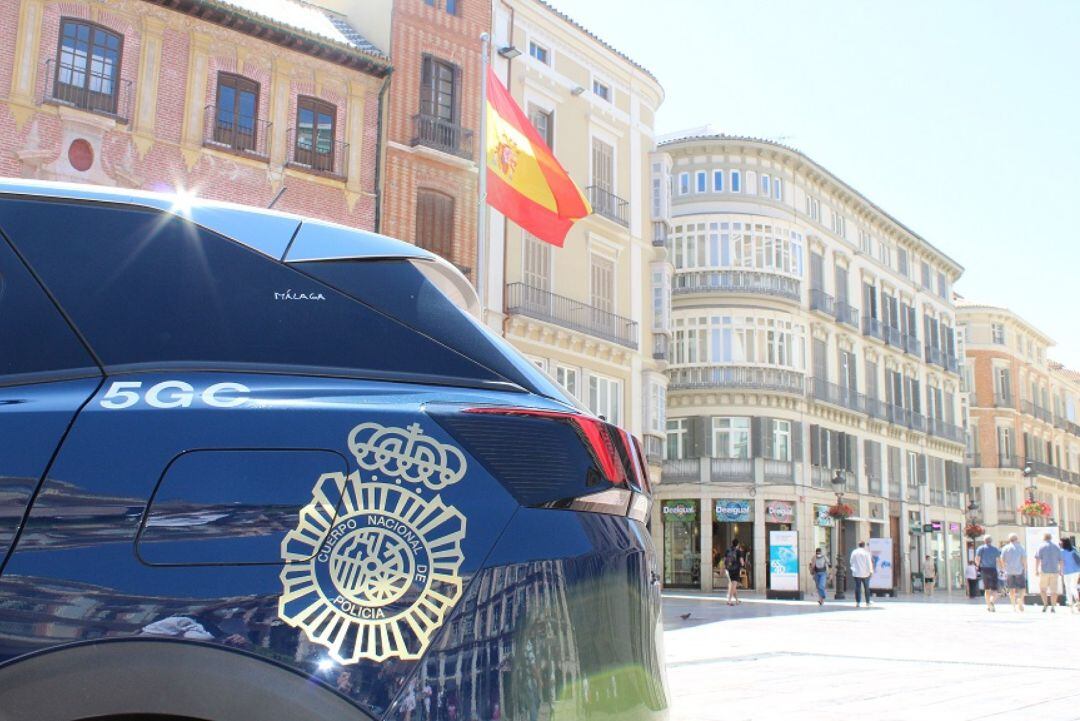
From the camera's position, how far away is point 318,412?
2.06 meters

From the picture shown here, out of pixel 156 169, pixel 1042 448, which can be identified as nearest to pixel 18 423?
pixel 156 169

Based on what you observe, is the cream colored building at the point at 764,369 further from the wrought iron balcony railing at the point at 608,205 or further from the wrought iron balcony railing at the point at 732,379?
the wrought iron balcony railing at the point at 608,205

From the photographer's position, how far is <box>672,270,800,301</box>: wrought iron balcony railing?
131 feet

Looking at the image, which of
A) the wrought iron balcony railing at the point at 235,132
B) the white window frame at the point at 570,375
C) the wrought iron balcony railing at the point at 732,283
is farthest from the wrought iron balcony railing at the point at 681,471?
the wrought iron balcony railing at the point at 235,132

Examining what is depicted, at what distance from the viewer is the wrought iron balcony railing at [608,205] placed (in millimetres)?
29047

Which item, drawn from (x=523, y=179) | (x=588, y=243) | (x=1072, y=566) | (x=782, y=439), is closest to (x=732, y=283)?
(x=782, y=439)

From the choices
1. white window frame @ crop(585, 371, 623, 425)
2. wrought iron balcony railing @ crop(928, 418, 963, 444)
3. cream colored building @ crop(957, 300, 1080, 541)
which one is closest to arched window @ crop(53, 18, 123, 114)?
white window frame @ crop(585, 371, 623, 425)

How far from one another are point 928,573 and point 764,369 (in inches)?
657

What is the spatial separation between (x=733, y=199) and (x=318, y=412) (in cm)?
4019

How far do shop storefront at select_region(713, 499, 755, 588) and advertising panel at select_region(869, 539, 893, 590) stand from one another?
5.95 meters

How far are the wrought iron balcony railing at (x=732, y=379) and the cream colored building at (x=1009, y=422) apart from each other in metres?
29.9

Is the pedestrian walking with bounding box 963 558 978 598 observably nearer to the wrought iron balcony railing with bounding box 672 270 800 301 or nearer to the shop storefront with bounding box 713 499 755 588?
the shop storefront with bounding box 713 499 755 588

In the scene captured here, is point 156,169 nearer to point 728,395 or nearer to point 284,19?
point 284,19

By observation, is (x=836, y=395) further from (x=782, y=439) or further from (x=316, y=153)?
(x=316, y=153)
